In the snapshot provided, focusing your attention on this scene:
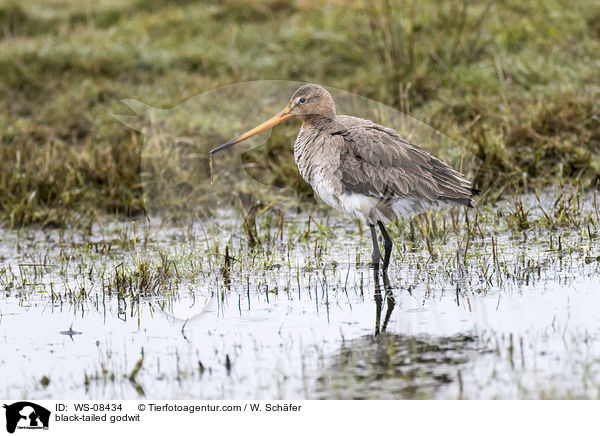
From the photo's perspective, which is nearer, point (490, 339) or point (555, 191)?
point (490, 339)

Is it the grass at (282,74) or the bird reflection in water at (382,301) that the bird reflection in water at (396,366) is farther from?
the grass at (282,74)

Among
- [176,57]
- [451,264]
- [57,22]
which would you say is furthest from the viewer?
[57,22]

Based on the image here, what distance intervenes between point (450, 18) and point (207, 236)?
15.9 feet

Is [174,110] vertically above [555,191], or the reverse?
[174,110]

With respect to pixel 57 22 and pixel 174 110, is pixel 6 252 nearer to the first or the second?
pixel 174 110

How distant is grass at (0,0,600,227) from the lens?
888 cm

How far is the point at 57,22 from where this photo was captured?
15.2m

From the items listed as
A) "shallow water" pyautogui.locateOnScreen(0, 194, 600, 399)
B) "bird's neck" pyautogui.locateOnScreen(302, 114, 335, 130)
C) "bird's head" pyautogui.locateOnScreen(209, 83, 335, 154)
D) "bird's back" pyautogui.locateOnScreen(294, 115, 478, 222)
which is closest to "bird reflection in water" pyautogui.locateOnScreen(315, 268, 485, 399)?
"shallow water" pyautogui.locateOnScreen(0, 194, 600, 399)

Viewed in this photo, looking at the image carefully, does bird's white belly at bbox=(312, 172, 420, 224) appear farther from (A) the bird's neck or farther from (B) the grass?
(B) the grass
